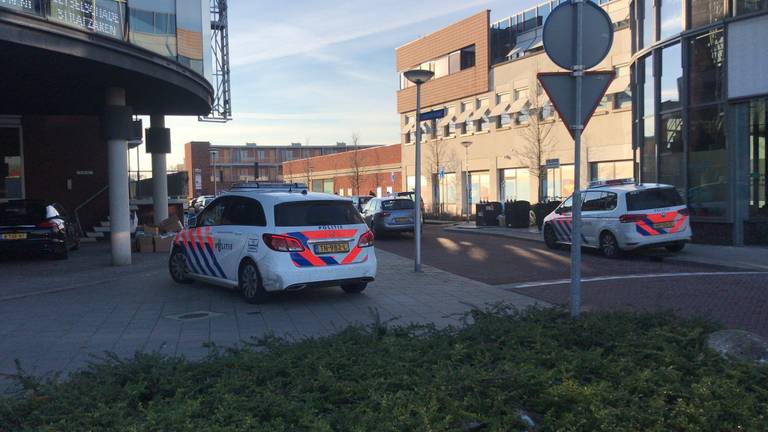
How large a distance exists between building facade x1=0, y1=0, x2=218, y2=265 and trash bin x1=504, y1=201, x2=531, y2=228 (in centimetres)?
1357

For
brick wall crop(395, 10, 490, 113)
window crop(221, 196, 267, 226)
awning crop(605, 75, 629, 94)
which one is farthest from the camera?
brick wall crop(395, 10, 490, 113)

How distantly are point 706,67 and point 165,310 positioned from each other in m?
15.3

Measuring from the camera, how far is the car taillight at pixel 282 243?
968 centimetres

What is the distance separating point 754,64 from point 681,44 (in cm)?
247

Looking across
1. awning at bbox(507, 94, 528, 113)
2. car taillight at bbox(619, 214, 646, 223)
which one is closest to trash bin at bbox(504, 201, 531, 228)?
awning at bbox(507, 94, 528, 113)

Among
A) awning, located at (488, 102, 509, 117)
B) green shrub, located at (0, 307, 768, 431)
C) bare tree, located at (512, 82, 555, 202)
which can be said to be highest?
awning, located at (488, 102, 509, 117)

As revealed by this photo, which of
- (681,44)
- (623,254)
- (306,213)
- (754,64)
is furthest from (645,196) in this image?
(306,213)

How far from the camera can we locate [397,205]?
25.3 metres

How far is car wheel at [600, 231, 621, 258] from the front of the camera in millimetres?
15672

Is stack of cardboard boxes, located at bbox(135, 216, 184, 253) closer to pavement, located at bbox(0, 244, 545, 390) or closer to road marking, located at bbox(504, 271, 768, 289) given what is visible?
pavement, located at bbox(0, 244, 545, 390)

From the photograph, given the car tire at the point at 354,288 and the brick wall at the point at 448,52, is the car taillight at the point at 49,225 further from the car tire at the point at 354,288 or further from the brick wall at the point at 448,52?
the brick wall at the point at 448,52

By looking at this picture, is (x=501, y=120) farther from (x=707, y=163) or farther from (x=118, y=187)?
(x=118, y=187)

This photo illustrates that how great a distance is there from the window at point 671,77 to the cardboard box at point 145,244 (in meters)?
14.7

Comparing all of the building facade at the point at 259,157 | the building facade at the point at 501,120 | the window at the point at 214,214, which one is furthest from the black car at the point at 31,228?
the building facade at the point at 259,157
